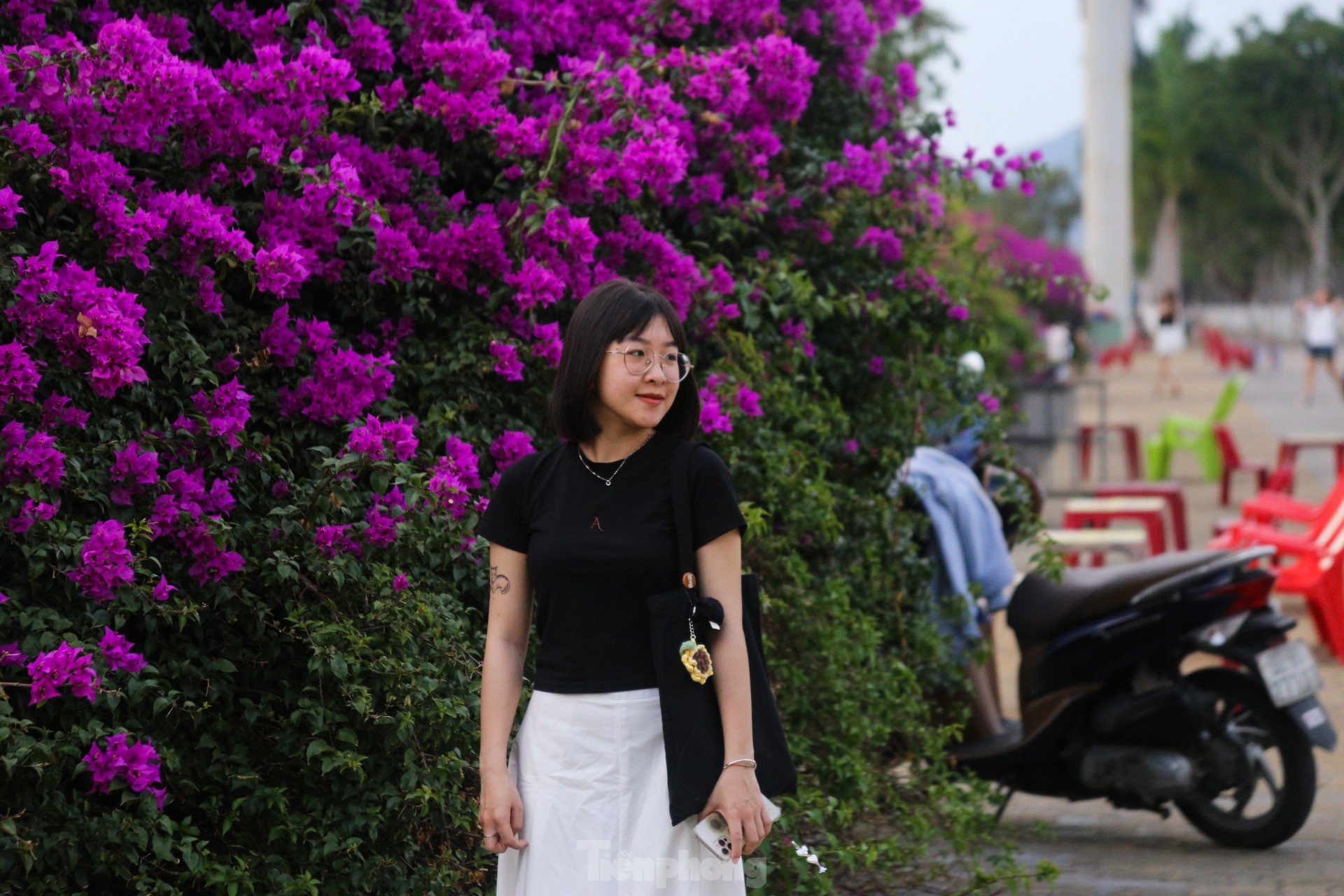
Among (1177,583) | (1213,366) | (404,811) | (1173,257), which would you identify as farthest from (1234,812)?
(1173,257)

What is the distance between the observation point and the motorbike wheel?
17.6ft

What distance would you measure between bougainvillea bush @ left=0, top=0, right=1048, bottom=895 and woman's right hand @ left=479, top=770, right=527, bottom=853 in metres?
0.66

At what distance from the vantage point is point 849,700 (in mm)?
4816

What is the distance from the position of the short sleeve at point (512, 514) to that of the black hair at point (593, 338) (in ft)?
0.35

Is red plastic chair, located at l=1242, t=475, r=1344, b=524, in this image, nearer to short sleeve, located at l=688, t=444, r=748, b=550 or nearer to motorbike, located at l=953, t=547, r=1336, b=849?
motorbike, located at l=953, t=547, r=1336, b=849

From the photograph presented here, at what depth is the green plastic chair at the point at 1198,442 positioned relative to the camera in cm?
1532

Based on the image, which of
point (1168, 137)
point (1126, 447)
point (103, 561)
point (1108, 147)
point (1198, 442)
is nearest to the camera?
point (103, 561)

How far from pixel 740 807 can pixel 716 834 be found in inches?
2.5

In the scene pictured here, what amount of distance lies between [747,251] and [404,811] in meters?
2.57

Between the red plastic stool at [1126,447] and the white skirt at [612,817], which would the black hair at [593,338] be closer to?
the white skirt at [612,817]

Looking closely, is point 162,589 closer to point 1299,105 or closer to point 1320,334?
point 1320,334

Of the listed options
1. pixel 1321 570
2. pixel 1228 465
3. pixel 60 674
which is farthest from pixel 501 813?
pixel 1228 465

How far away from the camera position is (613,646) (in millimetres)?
2867

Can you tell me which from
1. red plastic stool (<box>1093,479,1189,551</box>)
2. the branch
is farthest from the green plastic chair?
the branch
